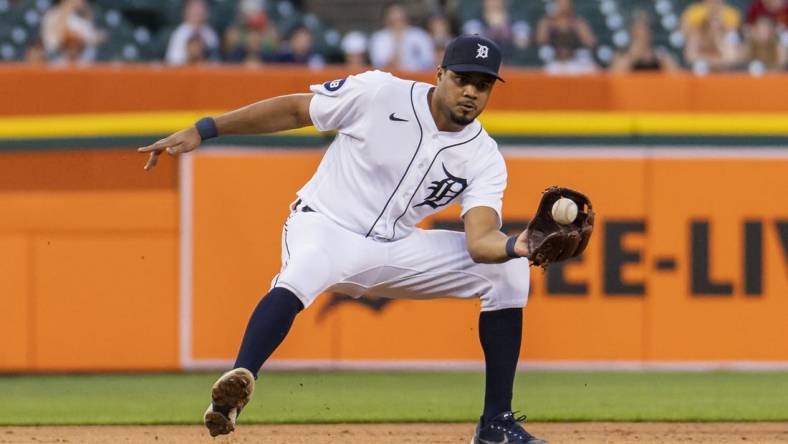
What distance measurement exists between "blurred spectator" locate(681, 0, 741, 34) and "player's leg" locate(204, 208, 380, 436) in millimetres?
6828

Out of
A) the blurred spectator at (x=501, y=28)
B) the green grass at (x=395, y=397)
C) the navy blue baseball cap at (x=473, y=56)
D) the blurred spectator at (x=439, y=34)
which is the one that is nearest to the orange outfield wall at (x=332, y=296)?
the green grass at (x=395, y=397)

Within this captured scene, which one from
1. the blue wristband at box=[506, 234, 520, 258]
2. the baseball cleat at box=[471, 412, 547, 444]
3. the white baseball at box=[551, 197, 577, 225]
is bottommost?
the baseball cleat at box=[471, 412, 547, 444]

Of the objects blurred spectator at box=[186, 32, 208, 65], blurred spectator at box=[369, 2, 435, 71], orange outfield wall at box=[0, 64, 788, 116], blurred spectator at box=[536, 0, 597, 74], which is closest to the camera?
orange outfield wall at box=[0, 64, 788, 116]

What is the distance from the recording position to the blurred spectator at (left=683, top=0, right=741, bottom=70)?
11.1 meters

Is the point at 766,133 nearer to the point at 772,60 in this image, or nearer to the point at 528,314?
the point at 528,314

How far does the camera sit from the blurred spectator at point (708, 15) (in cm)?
1141

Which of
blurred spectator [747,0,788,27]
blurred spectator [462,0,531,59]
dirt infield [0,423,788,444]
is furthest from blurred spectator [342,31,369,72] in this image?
dirt infield [0,423,788,444]

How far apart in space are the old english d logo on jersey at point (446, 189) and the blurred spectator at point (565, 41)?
5712mm

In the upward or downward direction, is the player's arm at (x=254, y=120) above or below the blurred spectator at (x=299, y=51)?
below

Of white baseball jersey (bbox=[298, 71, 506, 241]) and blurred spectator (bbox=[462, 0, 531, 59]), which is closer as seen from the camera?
white baseball jersey (bbox=[298, 71, 506, 241])

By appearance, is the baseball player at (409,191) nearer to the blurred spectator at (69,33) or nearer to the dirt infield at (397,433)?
the dirt infield at (397,433)

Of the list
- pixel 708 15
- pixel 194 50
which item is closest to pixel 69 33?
pixel 194 50

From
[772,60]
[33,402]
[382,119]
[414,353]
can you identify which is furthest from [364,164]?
[772,60]

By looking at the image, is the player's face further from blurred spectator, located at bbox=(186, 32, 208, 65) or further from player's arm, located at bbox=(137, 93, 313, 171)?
blurred spectator, located at bbox=(186, 32, 208, 65)
